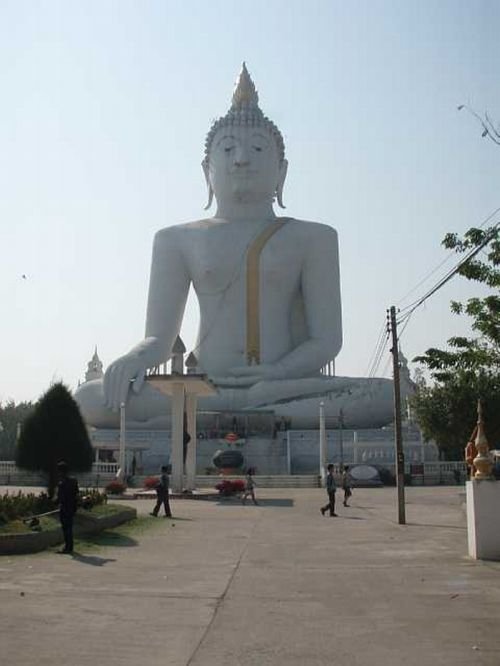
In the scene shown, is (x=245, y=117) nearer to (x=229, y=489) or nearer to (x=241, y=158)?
(x=241, y=158)

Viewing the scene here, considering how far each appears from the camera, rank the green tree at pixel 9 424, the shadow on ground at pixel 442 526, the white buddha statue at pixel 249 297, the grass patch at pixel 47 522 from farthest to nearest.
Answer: the green tree at pixel 9 424 < the white buddha statue at pixel 249 297 < the shadow on ground at pixel 442 526 < the grass patch at pixel 47 522

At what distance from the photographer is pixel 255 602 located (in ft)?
21.2

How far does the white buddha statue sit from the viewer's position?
3142cm

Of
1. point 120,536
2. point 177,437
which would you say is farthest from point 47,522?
point 177,437

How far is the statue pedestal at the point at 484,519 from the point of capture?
9.03 m

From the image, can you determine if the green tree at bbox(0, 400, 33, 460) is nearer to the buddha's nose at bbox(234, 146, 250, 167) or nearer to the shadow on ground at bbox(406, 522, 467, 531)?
the buddha's nose at bbox(234, 146, 250, 167)

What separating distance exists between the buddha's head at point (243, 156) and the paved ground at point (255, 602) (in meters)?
23.7

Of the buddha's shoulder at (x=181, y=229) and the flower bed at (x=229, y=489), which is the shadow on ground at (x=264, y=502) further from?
the buddha's shoulder at (x=181, y=229)

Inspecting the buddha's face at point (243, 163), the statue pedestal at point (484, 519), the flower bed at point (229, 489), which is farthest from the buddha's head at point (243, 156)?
the statue pedestal at point (484, 519)

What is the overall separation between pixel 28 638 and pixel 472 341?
22.0 feet

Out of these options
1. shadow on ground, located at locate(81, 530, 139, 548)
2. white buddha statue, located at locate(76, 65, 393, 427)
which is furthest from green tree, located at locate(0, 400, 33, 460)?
shadow on ground, located at locate(81, 530, 139, 548)

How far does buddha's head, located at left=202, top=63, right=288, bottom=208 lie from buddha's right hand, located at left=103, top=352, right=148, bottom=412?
8144mm

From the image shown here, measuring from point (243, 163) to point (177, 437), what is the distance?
1558 cm

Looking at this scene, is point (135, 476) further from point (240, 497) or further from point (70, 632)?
point (70, 632)
